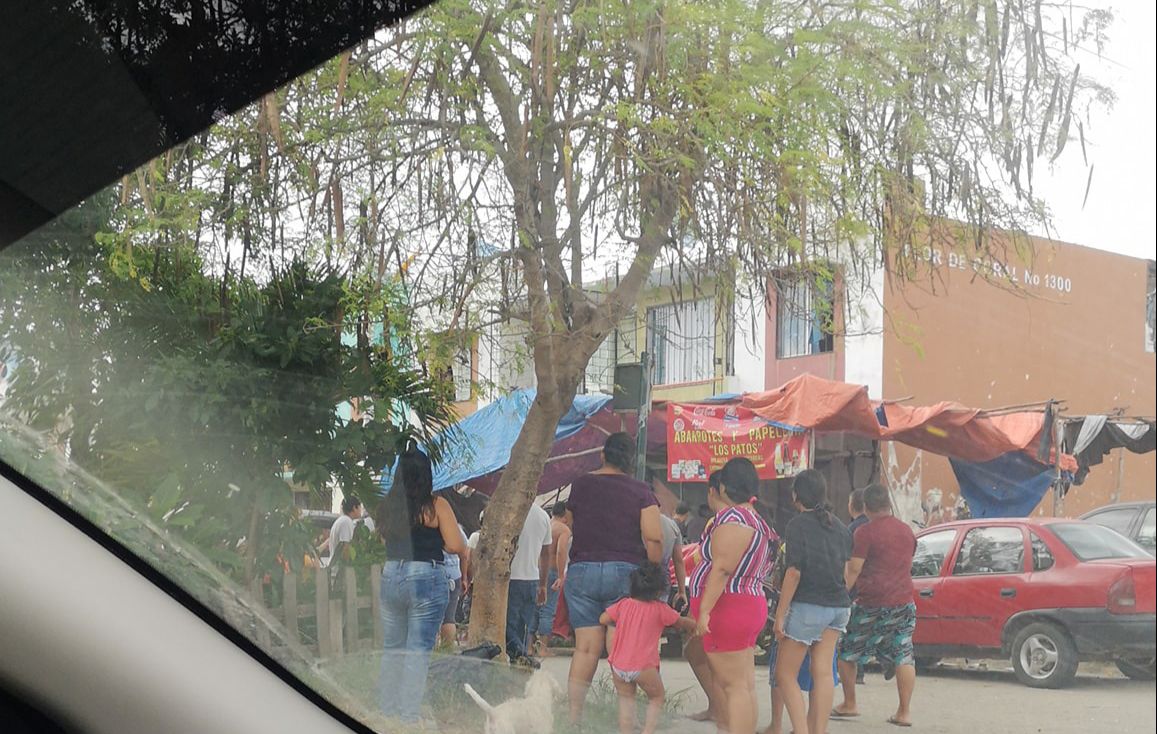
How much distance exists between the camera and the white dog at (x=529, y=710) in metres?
2.27

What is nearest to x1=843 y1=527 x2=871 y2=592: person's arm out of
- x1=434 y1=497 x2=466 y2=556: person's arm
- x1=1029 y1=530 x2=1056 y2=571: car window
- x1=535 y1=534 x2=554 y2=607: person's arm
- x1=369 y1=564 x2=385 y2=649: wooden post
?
x1=1029 y1=530 x2=1056 y2=571: car window

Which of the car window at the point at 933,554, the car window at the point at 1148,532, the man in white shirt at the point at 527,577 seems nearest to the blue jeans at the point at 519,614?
the man in white shirt at the point at 527,577

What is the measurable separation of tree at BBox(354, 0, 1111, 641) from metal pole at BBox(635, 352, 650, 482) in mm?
124

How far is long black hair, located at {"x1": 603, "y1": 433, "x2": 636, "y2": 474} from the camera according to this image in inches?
89.8

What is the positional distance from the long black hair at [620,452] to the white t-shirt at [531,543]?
0.19 meters

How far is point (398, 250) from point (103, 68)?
85 cm

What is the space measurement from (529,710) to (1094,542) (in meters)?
1.13

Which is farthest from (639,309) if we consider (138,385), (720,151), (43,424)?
(43,424)

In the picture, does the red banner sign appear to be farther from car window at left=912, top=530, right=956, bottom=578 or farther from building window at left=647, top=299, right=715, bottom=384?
car window at left=912, top=530, right=956, bottom=578

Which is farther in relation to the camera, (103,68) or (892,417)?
(103,68)

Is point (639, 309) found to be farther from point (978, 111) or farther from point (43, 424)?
point (43, 424)

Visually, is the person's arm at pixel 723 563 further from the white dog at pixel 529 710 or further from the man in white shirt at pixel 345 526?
the man in white shirt at pixel 345 526

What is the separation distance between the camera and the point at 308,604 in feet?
8.14

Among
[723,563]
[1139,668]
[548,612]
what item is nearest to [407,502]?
[548,612]
